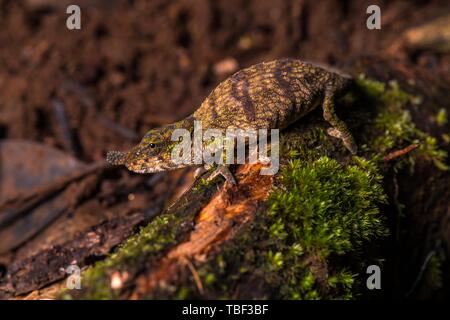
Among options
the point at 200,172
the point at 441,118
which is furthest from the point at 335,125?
the point at 441,118

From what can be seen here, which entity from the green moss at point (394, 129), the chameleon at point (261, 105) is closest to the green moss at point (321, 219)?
the chameleon at point (261, 105)

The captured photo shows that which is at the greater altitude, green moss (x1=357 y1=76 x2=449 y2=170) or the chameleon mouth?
green moss (x1=357 y1=76 x2=449 y2=170)

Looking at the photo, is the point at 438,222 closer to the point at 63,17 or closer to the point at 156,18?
the point at 156,18

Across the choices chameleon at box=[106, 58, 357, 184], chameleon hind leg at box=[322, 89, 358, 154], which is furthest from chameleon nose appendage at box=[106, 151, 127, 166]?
chameleon hind leg at box=[322, 89, 358, 154]

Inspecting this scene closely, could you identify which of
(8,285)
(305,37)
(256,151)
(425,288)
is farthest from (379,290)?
(305,37)

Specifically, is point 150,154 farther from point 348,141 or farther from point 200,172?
point 348,141

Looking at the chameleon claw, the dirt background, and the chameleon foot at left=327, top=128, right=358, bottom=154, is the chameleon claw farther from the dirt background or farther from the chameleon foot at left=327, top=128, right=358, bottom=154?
the dirt background
